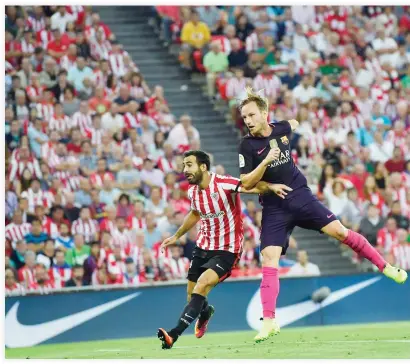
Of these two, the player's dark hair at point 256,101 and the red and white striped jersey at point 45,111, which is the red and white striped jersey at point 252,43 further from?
the player's dark hair at point 256,101

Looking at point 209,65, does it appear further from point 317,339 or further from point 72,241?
point 317,339

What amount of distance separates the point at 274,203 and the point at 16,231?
7366mm

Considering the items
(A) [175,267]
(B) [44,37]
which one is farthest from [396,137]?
(B) [44,37]

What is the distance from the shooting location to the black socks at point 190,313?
11688 mm

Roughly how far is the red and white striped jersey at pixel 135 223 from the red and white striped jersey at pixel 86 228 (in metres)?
0.55

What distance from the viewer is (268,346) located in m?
13.0

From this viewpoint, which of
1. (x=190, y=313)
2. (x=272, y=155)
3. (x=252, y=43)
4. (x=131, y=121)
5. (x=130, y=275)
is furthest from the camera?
(x=252, y=43)

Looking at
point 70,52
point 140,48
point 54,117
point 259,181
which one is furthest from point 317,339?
point 140,48

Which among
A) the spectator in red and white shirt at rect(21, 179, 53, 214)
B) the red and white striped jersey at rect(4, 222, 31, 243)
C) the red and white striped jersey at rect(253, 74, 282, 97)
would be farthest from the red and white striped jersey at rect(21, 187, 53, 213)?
the red and white striped jersey at rect(253, 74, 282, 97)

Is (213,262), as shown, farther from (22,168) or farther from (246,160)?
(22,168)

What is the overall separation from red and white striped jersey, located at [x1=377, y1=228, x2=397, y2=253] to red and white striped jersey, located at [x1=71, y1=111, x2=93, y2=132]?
548 centimetres

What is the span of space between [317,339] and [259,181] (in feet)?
10.3

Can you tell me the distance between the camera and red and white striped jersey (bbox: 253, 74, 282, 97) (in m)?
22.5

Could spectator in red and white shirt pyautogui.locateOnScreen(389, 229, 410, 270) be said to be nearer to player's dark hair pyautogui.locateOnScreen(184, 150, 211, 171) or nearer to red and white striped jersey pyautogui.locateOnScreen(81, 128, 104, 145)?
red and white striped jersey pyautogui.locateOnScreen(81, 128, 104, 145)
